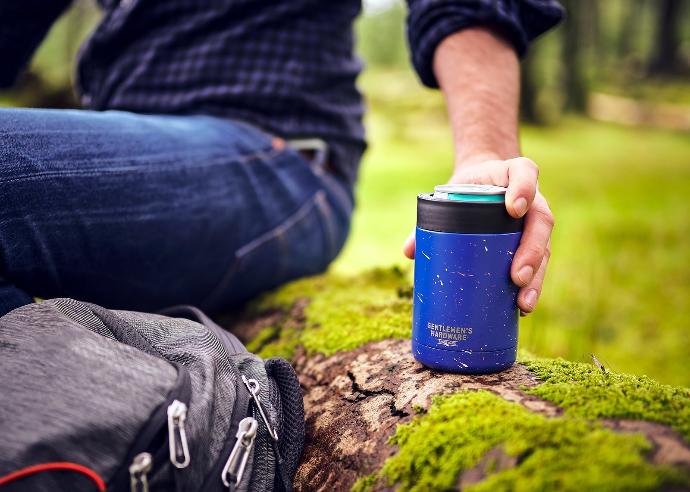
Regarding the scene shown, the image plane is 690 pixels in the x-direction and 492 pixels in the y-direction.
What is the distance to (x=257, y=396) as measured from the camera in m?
1.32

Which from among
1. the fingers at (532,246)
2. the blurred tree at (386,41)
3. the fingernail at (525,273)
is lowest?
the blurred tree at (386,41)

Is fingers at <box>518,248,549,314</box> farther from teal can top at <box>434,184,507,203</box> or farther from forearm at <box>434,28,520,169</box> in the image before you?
forearm at <box>434,28,520,169</box>

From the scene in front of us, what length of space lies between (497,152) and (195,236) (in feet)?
3.01

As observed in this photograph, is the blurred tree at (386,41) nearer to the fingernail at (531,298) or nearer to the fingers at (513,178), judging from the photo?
the fingers at (513,178)

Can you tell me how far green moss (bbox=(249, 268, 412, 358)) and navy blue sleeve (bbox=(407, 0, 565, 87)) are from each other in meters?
0.74

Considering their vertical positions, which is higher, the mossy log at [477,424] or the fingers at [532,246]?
the fingers at [532,246]

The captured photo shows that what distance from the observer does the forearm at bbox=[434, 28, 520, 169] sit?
1.79 m

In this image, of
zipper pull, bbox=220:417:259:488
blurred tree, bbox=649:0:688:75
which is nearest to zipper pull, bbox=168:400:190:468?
zipper pull, bbox=220:417:259:488

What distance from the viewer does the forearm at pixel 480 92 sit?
1790 mm

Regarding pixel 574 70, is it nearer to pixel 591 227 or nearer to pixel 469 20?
pixel 591 227

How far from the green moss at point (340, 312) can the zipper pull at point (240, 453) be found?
0.54 m

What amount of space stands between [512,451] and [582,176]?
26.5 ft

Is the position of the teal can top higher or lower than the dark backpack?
higher

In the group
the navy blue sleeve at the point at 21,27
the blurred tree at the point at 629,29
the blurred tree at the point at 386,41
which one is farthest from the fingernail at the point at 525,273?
→ the blurred tree at the point at 629,29
